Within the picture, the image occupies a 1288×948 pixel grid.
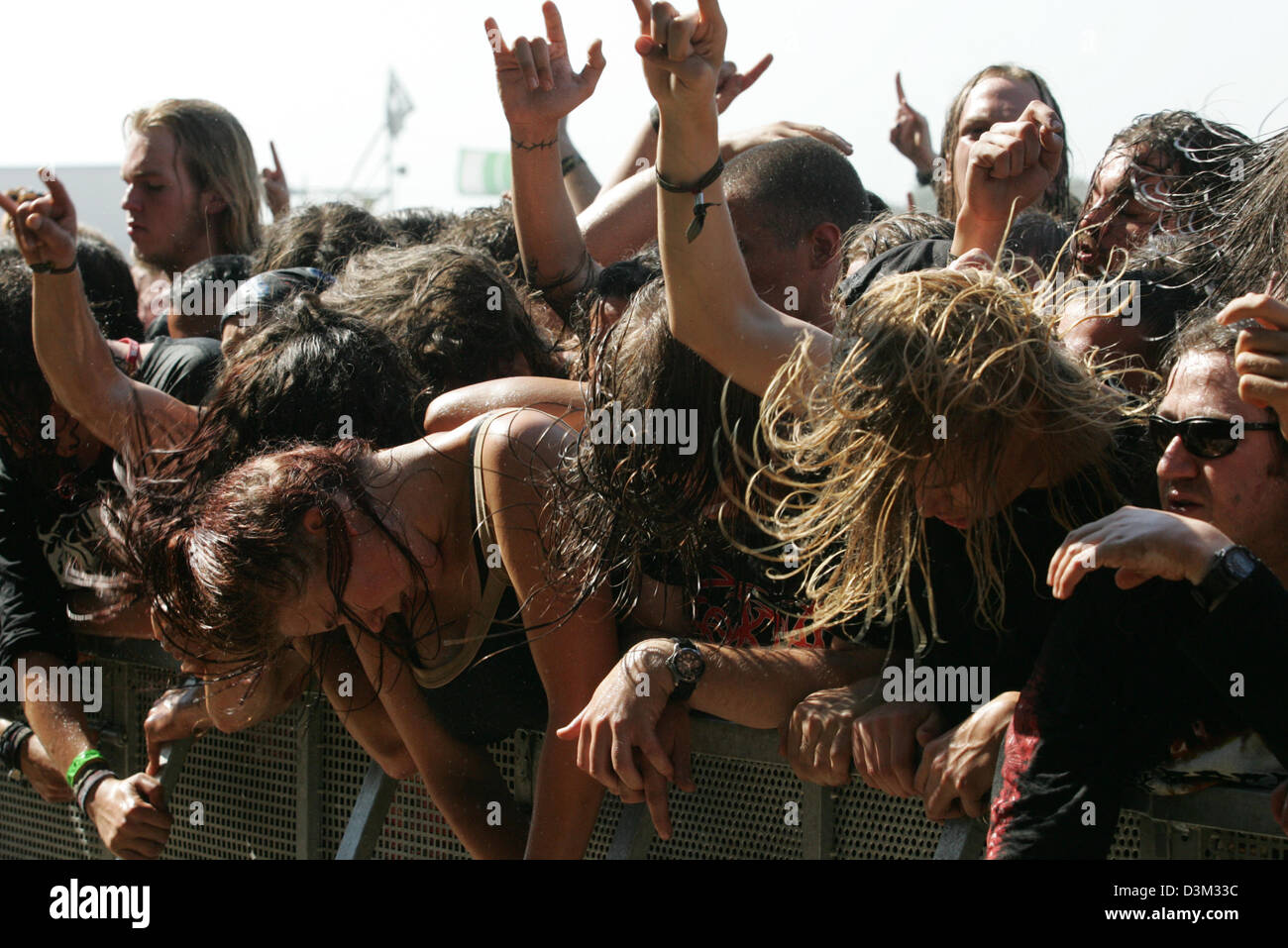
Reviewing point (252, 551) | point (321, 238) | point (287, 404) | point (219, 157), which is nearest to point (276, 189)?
point (219, 157)

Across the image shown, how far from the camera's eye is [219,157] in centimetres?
466

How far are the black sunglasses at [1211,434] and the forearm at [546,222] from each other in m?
1.87

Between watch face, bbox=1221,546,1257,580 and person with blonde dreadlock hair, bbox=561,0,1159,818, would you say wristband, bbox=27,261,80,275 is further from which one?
watch face, bbox=1221,546,1257,580

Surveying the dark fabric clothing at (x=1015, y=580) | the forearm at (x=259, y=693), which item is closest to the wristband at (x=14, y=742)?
the forearm at (x=259, y=693)

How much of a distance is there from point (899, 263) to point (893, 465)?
1096 mm

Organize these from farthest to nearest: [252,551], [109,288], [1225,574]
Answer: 1. [109,288]
2. [252,551]
3. [1225,574]

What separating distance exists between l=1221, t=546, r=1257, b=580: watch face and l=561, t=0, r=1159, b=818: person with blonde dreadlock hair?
32 cm

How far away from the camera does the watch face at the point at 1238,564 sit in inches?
68.1

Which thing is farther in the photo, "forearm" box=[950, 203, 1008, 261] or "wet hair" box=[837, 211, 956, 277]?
"wet hair" box=[837, 211, 956, 277]

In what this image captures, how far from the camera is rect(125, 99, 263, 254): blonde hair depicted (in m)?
4.62

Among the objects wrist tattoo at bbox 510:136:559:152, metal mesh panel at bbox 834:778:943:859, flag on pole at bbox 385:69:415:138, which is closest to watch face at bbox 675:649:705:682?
metal mesh panel at bbox 834:778:943:859

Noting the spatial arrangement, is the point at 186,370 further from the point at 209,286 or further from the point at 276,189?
the point at 276,189
